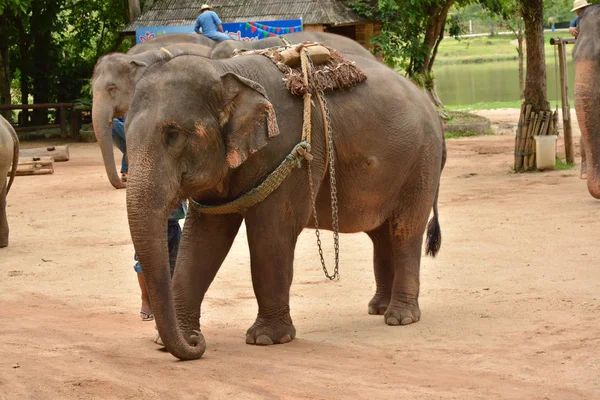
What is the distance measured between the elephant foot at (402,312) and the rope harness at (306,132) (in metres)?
0.74

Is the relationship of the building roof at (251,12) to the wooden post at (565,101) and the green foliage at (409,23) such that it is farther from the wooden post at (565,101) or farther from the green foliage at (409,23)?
the wooden post at (565,101)

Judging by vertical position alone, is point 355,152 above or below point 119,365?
above

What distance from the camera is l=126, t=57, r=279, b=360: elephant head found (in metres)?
5.48

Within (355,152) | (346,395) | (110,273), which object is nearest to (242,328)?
(355,152)

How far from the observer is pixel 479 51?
7019cm

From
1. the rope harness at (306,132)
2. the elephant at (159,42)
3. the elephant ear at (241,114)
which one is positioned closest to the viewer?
the elephant ear at (241,114)

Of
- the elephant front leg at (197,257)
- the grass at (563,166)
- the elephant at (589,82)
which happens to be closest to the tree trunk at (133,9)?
the grass at (563,166)

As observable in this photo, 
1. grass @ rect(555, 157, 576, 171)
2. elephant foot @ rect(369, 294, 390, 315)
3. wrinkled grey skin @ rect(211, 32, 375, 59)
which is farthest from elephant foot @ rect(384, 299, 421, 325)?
grass @ rect(555, 157, 576, 171)

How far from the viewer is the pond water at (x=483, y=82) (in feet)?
120

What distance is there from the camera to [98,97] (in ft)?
34.7

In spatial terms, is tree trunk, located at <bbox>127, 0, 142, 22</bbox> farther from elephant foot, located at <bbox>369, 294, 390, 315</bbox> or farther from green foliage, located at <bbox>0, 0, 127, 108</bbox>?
elephant foot, located at <bbox>369, 294, 390, 315</bbox>

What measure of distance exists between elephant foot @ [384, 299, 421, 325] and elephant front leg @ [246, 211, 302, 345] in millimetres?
847

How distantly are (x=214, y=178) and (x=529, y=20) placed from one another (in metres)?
10.9

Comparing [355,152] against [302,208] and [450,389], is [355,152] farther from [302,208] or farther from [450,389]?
[450,389]
